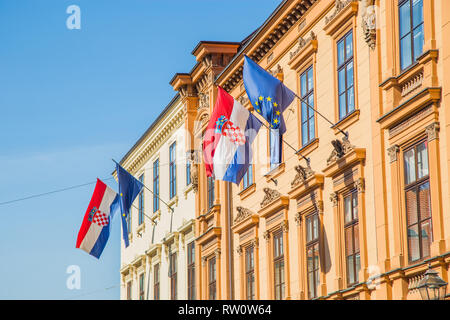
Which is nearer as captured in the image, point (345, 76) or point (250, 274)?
point (345, 76)

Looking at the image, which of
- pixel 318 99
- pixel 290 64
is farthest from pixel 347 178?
pixel 290 64

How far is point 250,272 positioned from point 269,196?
3.27m

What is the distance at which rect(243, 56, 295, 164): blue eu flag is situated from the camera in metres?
24.4

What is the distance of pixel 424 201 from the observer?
2038 cm

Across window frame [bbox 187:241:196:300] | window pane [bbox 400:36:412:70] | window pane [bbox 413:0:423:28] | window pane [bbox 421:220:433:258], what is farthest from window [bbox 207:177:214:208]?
window pane [bbox 421:220:433:258]

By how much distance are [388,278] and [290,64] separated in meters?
9.24

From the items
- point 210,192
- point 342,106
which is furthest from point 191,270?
point 342,106

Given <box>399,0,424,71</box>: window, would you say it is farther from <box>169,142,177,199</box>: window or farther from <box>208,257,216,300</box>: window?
<box>169,142,177,199</box>: window

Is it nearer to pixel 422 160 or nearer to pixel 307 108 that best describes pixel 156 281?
pixel 307 108

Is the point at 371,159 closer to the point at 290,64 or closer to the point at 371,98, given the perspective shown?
the point at 371,98

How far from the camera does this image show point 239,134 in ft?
87.8

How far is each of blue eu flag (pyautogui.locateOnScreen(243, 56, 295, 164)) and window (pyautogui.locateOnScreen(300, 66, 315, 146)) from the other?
253 centimetres

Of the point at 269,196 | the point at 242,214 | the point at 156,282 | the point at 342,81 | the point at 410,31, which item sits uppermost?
A: the point at 342,81

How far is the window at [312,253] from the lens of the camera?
2617 cm
